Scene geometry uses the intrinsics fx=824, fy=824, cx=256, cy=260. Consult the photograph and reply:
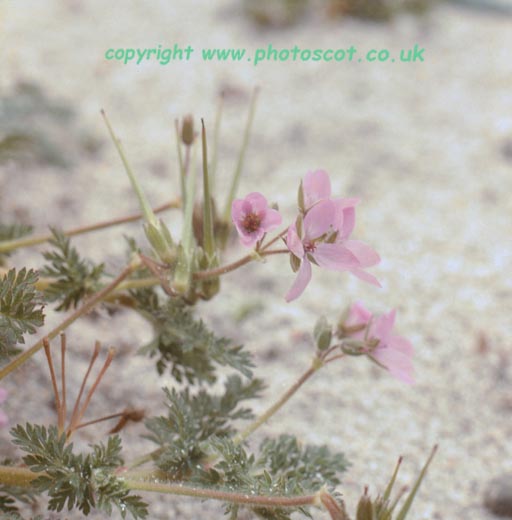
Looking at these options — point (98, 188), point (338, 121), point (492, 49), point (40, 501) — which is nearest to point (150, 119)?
point (98, 188)

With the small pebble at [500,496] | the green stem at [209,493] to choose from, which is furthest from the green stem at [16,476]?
the small pebble at [500,496]

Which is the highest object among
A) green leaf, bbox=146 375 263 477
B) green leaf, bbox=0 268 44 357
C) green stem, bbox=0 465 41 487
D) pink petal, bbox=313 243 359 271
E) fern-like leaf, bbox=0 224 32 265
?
fern-like leaf, bbox=0 224 32 265

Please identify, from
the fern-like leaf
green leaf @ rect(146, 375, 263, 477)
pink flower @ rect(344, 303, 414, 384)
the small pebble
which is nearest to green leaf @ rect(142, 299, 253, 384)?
green leaf @ rect(146, 375, 263, 477)

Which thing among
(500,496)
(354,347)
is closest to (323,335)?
(354,347)

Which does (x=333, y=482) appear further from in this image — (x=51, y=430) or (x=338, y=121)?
(x=338, y=121)

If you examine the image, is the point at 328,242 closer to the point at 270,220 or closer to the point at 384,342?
the point at 270,220

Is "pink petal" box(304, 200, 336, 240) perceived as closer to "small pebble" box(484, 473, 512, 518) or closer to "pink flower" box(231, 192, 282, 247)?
"pink flower" box(231, 192, 282, 247)
